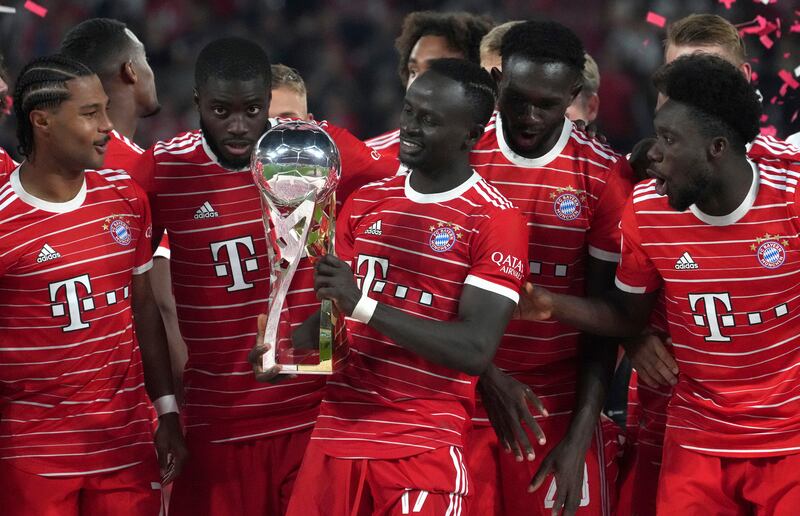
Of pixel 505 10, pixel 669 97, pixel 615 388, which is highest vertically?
pixel 669 97

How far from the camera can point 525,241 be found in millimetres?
2965

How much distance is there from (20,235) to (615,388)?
311cm

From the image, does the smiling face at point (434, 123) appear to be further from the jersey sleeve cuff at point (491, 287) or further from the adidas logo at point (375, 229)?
the jersey sleeve cuff at point (491, 287)

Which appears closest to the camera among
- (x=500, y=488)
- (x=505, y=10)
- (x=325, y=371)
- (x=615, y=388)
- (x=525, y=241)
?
(x=325, y=371)

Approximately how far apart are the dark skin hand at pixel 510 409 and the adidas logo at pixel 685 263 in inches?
20.5

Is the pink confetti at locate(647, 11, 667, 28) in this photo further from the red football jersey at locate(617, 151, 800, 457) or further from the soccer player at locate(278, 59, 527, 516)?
the soccer player at locate(278, 59, 527, 516)

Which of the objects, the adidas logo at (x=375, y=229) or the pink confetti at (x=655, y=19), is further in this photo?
the pink confetti at (x=655, y=19)

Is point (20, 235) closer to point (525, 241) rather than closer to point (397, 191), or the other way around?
point (397, 191)

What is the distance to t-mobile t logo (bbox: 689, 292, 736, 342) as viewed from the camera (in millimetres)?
3074

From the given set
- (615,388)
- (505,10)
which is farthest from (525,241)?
(505,10)

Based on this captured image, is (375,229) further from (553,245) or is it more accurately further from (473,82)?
(553,245)

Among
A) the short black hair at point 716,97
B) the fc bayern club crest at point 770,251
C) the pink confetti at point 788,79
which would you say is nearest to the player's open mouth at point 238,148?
the short black hair at point 716,97

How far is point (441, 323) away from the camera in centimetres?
276

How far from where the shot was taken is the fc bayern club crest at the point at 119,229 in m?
3.15
